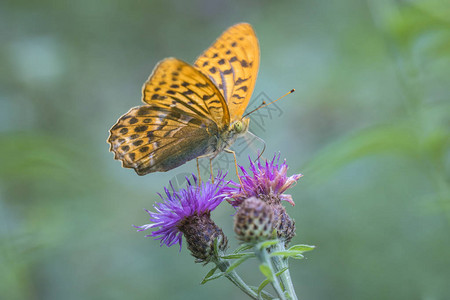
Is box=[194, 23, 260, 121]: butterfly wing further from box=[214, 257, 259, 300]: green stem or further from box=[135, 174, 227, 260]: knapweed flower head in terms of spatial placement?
box=[214, 257, 259, 300]: green stem

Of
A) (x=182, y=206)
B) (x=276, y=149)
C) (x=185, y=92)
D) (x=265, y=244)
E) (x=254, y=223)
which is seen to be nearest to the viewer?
(x=265, y=244)

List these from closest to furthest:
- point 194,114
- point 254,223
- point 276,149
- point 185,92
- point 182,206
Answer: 1. point 254,223
2. point 182,206
3. point 185,92
4. point 194,114
5. point 276,149

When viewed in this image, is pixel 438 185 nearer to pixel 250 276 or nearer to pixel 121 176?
pixel 250 276

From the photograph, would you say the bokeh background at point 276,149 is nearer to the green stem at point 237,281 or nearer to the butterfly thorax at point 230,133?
the butterfly thorax at point 230,133

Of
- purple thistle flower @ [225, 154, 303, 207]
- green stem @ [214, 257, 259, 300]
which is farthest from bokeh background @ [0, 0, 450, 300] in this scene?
green stem @ [214, 257, 259, 300]

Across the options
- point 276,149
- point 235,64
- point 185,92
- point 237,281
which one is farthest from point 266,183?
point 276,149

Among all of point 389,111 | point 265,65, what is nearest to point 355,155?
point 389,111

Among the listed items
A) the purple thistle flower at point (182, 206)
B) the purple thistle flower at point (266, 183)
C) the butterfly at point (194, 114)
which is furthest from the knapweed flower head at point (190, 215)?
the butterfly at point (194, 114)

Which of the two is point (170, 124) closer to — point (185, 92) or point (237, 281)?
point (185, 92)
